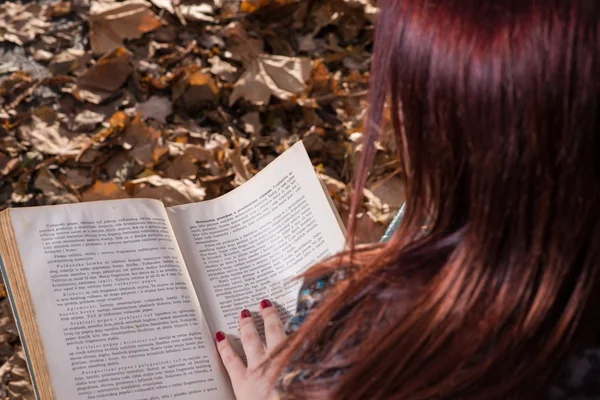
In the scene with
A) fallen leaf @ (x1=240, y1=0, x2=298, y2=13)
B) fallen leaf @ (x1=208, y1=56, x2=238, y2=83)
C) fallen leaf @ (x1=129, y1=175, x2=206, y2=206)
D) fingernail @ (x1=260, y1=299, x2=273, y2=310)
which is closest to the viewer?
fingernail @ (x1=260, y1=299, x2=273, y2=310)

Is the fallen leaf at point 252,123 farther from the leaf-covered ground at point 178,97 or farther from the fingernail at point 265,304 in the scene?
the fingernail at point 265,304

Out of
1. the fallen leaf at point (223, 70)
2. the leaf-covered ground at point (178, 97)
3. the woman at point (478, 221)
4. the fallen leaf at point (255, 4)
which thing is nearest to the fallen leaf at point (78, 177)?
the leaf-covered ground at point (178, 97)

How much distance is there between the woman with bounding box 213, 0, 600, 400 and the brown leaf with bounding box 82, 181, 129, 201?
2.95ft

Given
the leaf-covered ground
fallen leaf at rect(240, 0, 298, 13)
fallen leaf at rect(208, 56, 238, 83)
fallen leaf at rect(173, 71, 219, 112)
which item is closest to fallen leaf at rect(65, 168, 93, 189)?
the leaf-covered ground

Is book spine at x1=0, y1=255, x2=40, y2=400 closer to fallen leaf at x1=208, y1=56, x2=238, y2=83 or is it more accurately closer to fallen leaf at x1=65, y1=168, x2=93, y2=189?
fallen leaf at x1=65, y1=168, x2=93, y2=189

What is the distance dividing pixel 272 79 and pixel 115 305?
2.84 feet

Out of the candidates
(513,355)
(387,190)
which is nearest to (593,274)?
(513,355)

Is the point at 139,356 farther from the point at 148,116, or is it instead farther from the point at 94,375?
the point at 148,116

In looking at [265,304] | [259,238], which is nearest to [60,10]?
[259,238]

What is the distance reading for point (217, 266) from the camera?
1.26 m

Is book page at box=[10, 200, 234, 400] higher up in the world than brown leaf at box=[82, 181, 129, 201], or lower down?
higher up

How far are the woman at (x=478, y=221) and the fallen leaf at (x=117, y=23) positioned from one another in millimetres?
1270

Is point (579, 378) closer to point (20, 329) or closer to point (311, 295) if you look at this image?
point (311, 295)

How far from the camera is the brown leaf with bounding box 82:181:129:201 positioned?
167cm
